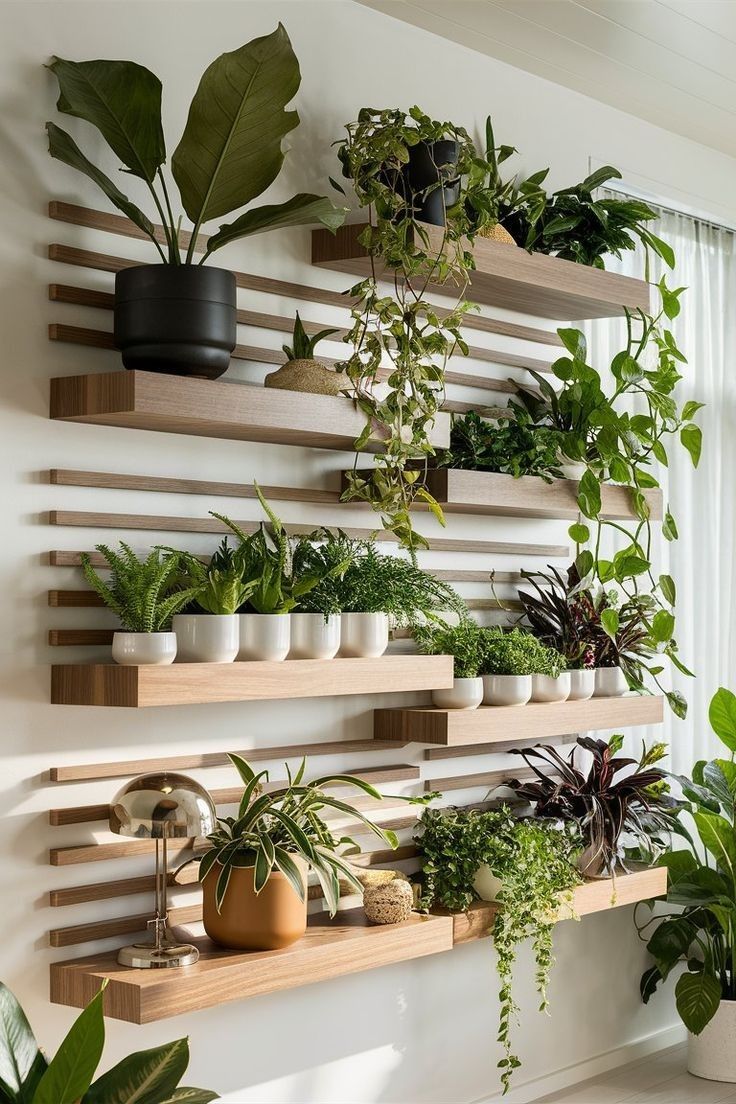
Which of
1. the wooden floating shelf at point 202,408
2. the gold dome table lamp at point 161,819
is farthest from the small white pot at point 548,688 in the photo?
the gold dome table lamp at point 161,819

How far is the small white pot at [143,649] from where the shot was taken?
245 centimetres

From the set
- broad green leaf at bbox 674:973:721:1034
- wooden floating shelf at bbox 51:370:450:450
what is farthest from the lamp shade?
broad green leaf at bbox 674:973:721:1034

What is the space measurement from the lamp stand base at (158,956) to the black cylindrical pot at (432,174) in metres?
1.64

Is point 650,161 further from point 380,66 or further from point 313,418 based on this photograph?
point 313,418

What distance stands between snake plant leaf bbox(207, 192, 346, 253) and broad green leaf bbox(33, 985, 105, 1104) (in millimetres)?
1468

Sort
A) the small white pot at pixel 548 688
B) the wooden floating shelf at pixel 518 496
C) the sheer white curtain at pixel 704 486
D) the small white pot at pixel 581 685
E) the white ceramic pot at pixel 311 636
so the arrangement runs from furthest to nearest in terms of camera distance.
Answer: the sheer white curtain at pixel 704 486 → the small white pot at pixel 581 685 → the small white pot at pixel 548 688 → the wooden floating shelf at pixel 518 496 → the white ceramic pot at pixel 311 636

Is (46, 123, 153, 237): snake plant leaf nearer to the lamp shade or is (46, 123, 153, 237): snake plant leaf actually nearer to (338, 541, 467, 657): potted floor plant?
(338, 541, 467, 657): potted floor plant

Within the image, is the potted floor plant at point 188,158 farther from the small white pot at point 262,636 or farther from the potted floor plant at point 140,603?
the small white pot at point 262,636

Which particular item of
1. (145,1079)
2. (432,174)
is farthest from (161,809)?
(432,174)

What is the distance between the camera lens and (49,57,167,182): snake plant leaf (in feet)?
8.11

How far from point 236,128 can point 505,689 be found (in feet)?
4.79

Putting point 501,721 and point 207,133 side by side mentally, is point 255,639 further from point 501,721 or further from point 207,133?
point 207,133

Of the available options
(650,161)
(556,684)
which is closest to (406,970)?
(556,684)

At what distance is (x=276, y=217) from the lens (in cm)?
264
